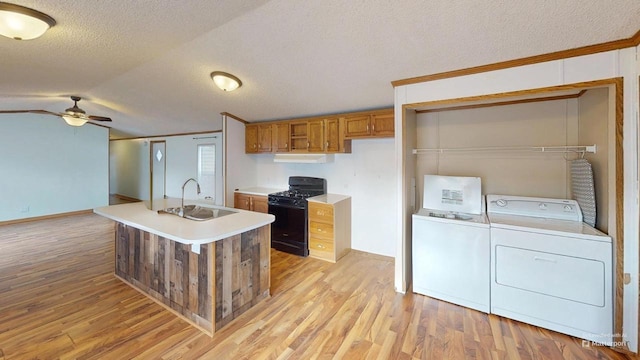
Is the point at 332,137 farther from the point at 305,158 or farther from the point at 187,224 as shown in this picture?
the point at 187,224

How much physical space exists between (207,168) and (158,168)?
2407 millimetres

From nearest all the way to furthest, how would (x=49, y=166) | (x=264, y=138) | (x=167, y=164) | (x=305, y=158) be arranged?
(x=305, y=158) → (x=264, y=138) → (x=49, y=166) → (x=167, y=164)

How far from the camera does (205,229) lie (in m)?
2.12

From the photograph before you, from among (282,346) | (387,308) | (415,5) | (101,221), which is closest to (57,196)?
(101,221)

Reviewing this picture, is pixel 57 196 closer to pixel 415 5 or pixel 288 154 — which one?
pixel 288 154

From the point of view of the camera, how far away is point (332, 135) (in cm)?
387

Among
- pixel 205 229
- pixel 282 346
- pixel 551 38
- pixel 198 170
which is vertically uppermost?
pixel 551 38

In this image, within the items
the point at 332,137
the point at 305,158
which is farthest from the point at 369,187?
the point at 305,158

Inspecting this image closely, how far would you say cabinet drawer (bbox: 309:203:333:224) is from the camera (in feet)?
12.1

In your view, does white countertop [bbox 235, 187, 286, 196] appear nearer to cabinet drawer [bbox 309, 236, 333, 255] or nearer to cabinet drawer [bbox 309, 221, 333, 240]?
cabinet drawer [bbox 309, 221, 333, 240]

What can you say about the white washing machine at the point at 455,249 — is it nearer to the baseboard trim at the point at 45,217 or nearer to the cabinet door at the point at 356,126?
the cabinet door at the point at 356,126

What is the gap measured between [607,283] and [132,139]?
10.8m

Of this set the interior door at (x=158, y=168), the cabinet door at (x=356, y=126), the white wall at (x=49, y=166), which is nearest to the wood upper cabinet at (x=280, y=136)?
the cabinet door at (x=356, y=126)

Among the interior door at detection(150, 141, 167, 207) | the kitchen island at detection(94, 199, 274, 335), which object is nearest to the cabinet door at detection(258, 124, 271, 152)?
the kitchen island at detection(94, 199, 274, 335)
